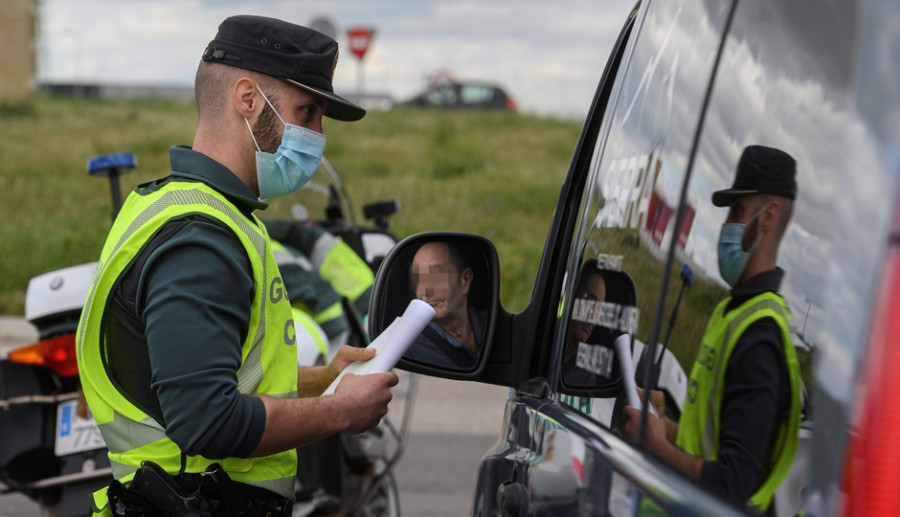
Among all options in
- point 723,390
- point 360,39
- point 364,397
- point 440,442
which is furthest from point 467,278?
point 360,39

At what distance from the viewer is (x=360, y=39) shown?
65.3 feet

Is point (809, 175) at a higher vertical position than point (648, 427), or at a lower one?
higher

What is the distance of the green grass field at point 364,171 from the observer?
1051cm

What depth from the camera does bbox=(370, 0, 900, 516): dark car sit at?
85 cm

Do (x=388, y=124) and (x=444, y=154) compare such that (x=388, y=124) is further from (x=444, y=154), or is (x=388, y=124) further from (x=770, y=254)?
(x=770, y=254)

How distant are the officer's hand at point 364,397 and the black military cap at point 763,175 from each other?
0.91 meters

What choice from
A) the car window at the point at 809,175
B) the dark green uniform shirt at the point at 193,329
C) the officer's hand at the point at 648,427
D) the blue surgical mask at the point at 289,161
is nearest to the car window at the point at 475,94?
the blue surgical mask at the point at 289,161

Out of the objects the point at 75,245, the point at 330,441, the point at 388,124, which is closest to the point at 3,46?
the point at 388,124

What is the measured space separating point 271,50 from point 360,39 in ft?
60.7

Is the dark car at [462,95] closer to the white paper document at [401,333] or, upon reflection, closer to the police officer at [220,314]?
the police officer at [220,314]

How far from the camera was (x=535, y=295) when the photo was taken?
6.36 ft

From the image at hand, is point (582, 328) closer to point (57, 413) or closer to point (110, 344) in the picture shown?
point (110, 344)

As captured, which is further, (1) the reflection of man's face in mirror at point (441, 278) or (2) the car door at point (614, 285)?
(1) the reflection of man's face in mirror at point (441, 278)

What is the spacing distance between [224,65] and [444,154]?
15383 millimetres
